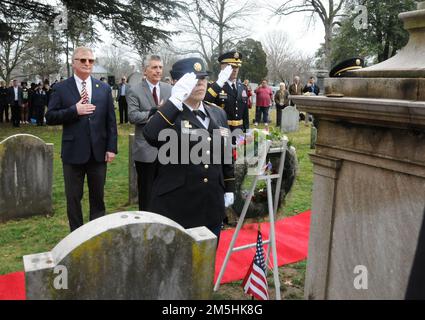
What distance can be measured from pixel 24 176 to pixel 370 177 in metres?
4.64

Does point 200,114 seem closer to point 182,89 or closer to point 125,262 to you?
point 182,89

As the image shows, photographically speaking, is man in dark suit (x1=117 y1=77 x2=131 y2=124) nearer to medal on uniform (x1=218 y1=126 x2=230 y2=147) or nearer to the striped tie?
the striped tie

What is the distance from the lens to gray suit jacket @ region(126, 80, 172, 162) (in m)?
4.76

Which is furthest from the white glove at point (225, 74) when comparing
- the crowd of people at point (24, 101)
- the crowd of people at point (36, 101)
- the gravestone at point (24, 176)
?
the crowd of people at point (24, 101)

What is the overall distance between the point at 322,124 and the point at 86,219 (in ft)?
12.5

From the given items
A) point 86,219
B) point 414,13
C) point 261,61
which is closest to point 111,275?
point 414,13

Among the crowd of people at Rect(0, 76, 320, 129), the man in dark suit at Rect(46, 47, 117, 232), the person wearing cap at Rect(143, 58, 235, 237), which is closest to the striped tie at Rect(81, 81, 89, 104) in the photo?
the man in dark suit at Rect(46, 47, 117, 232)

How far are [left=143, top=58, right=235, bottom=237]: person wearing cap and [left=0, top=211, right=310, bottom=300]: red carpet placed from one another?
4.38 feet

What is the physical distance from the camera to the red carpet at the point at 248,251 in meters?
3.87

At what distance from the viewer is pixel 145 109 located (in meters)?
4.87

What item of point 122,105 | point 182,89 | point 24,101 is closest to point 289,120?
point 122,105

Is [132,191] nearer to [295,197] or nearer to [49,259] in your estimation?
[295,197]

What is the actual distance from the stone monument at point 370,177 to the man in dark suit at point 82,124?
2296 millimetres

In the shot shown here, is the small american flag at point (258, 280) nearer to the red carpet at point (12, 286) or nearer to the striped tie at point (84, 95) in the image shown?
the red carpet at point (12, 286)
